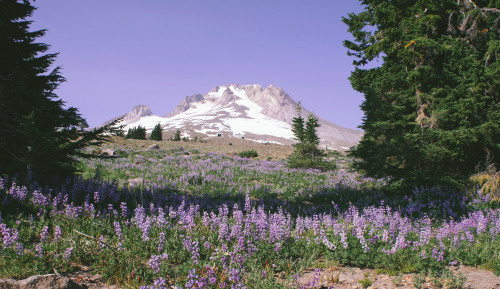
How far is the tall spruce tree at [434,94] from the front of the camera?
10070 millimetres

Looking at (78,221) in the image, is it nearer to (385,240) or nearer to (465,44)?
(385,240)

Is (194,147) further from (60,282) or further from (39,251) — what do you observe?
(60,282)

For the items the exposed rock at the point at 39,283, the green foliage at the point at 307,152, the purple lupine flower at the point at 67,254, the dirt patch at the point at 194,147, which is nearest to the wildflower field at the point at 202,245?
the purple lupine flower at the point at 67,254

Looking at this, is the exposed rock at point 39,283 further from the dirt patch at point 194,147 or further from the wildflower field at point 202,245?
the dirt patch at point 194,147

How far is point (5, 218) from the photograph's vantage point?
5.66 m

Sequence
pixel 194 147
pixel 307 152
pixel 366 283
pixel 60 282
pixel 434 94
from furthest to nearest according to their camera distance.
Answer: pixel 194 147
pixel 307 152
pixel 434 94
pixel 366 283
pixel 60 282

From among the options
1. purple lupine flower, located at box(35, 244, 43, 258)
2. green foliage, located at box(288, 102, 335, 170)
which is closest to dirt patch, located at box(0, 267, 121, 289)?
purple lupine flower, located at box(35, 244, 43, 258)

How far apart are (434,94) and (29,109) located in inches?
539

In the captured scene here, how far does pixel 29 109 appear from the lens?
7.41 meters

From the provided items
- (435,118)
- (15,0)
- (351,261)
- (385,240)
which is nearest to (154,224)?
(351,261)

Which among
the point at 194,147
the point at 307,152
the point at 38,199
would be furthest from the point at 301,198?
the point at 194,147

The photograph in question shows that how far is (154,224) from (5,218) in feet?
9.50

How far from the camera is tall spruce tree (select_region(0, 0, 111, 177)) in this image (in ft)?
22.9

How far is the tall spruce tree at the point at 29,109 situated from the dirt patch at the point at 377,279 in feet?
19.8
